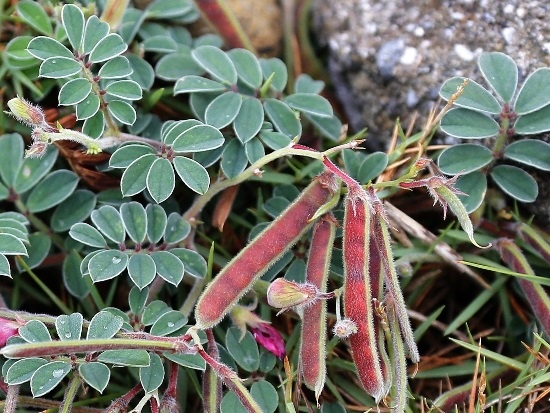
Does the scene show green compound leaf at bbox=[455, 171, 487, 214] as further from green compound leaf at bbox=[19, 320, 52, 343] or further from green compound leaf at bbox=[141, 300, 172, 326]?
green compound leaf at bbox=[19, 320, 52, 343]

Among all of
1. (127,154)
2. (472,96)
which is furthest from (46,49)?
(472,96)

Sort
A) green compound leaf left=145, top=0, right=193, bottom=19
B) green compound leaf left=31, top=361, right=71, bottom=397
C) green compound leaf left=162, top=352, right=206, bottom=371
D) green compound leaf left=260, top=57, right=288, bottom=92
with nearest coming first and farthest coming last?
green compound leaf left=31, top=361, right=71, bottom=397 → green compound leaf left=162, top=352, right=206, bottom=371 → green compound leaf left=260, top=57, right=288, bottom=92 → green compound leaf left=145, top=0, right=193, bottom=19

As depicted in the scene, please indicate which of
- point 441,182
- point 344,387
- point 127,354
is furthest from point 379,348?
point 127,354

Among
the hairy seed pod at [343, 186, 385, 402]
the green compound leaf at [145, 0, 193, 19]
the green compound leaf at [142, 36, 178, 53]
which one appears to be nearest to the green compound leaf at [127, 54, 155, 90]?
the green compound leaf at [142, 36, 178, 53]

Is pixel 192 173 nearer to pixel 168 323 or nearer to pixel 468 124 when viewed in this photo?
pixel 168 323

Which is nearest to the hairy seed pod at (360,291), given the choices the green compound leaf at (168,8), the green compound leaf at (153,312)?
the green compound leaf at (153,312)

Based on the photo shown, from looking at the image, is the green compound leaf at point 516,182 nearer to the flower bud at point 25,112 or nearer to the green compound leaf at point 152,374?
the green compound leaf at point 152,374
